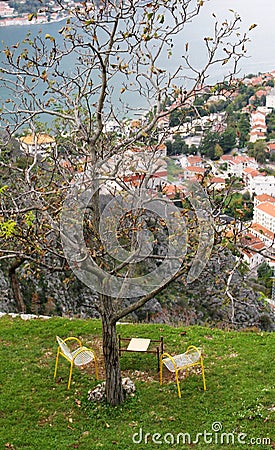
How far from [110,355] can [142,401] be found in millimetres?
558

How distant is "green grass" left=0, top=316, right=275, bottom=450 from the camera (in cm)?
439

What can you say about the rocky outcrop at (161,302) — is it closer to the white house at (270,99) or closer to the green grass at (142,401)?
the green grass at (142,401)

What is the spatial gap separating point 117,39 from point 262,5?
35.6 metres

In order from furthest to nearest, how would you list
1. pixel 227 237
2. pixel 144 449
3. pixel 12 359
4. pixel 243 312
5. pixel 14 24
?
pixel 243 312 → pixel 14 24 → pixel 12 359 → pixel 227 237 → pixel 144 449

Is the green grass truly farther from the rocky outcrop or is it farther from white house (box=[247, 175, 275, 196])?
white house (box=[247, 175, 275, 196])

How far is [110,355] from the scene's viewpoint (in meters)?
4.87

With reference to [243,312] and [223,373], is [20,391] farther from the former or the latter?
[243,312]

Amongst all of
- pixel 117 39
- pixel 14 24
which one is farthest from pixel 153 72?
pixel 14 24

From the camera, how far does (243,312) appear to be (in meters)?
14.0

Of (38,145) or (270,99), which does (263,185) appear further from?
(38,145)

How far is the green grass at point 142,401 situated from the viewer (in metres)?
4.39

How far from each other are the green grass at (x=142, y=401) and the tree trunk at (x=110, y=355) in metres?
0.13

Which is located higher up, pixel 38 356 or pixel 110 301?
pixel 110 301

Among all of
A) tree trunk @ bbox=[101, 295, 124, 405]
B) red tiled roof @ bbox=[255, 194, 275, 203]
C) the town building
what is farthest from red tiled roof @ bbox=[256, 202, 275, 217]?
tree trunk @ bbox=[101, 295, 124, 405]
